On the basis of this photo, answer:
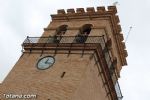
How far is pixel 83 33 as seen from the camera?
3472 centimetres

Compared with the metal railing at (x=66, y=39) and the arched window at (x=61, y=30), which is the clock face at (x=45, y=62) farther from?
the arched window at (x=61, y=30)

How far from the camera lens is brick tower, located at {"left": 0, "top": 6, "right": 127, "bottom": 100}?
30.0 metres

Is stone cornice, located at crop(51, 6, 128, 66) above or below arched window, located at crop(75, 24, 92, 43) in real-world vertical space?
above

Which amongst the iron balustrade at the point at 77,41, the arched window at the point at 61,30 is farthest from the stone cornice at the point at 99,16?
the iron balustrade at the point at 77,41

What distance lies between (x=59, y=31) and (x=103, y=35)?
13.2 ft

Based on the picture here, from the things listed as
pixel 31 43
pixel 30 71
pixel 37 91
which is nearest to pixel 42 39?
pixel 31 43

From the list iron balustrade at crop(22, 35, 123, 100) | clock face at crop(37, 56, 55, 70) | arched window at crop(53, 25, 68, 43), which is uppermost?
arched window at crop(53, 25, 68, 43)

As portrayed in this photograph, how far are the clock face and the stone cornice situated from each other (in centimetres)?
483

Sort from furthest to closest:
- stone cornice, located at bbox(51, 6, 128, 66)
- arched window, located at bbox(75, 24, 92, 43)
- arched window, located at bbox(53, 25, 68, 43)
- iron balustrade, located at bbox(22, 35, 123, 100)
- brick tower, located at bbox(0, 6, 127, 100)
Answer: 1. stone cornice, located at bbox(51, 6, 128, 66)
2. arched window, located at bbox(53, 25, 68, 43)
3. arched window, located at bbox(75, 24, 92, 43)
4. iron balustrade, located at bbox(22, 35, 123, 100)
5. brick tower, located at bbox(0, 6, 127, 100)

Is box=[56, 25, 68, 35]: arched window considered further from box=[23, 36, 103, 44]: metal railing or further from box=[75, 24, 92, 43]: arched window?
box=[75, 24, 92, 43]: arched window

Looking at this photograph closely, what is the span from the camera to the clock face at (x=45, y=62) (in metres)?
31.7

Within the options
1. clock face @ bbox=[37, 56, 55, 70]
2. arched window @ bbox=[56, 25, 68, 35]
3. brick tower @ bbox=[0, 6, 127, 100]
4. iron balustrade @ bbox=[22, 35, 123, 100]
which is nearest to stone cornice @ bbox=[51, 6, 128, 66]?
brick tower @ bbox=[0, 6, 127, 100]

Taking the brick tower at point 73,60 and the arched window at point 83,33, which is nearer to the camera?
the brick tower at point 73,60

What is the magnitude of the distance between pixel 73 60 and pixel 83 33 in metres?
3.83
